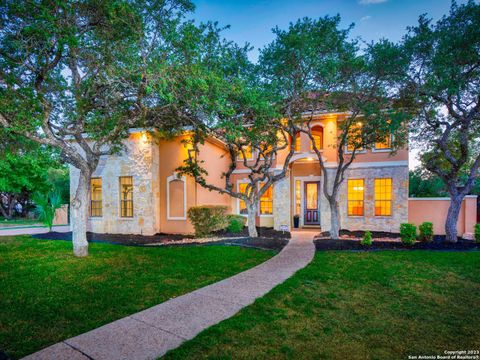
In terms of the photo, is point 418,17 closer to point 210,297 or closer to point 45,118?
point 210,297

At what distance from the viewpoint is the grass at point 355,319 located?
321cm

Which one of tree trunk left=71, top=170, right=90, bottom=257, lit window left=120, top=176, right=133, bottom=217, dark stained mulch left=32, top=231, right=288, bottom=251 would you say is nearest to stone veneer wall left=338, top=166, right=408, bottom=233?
dark stained mulch left=32, top=231, right=288, bottom=251

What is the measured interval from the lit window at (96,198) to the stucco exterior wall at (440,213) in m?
16.2

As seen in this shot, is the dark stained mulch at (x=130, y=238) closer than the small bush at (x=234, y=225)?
Yes

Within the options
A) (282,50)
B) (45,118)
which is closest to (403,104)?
(282,50)

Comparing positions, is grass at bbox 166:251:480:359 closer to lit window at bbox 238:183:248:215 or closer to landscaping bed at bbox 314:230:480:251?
landscaping bed at bbox 314:230:480:251

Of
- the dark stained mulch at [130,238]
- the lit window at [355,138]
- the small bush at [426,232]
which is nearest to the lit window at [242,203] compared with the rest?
the dark stained mulch at [130,238]

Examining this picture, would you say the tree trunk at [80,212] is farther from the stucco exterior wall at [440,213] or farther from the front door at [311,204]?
the stucco exterior wall at [440,213]

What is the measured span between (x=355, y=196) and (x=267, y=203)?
4.87 metres

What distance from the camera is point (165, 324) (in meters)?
3.81

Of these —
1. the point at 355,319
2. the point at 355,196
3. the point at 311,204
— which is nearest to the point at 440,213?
the point at 355,196

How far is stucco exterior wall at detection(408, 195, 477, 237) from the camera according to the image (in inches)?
474

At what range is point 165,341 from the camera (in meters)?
3.35

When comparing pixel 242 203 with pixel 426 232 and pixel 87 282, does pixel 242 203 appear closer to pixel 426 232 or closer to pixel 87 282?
pixel 426 232
